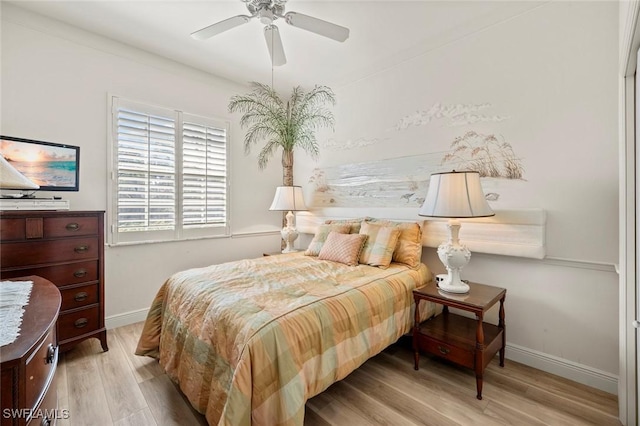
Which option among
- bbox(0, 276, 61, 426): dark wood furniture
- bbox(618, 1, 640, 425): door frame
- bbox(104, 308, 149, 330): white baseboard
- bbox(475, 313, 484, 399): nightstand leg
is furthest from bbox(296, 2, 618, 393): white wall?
bbox(104, 308, 149, 330): white baseboard

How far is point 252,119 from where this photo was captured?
385 cm

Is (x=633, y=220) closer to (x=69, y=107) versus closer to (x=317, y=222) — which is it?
(x=317, y=222)

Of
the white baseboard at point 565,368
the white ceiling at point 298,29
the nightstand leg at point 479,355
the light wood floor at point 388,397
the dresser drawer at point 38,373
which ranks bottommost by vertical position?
the light wood floor at point 388,397

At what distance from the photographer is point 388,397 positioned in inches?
72.4

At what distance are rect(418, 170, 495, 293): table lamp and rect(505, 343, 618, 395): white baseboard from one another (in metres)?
0.79

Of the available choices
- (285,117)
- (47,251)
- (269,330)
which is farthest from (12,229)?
(285,117)

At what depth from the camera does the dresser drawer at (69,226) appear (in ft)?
6.80

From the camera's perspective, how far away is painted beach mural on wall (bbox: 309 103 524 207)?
94.0 inches

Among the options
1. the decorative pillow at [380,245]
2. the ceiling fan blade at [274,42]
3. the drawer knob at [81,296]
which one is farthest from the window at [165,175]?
the decorative pillow at [380,245]

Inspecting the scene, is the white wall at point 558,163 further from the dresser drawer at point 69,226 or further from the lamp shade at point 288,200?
the dresser drawer at point 69,226

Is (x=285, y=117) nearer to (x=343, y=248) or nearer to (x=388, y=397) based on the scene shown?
(x=343, y=248)

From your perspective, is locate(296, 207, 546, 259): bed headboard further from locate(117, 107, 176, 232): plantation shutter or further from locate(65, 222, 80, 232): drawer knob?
locate(65, 222, 80, 232): drawer knob

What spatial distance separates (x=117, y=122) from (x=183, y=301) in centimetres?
216

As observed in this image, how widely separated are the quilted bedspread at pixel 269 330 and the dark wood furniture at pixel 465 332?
0.14 metres
